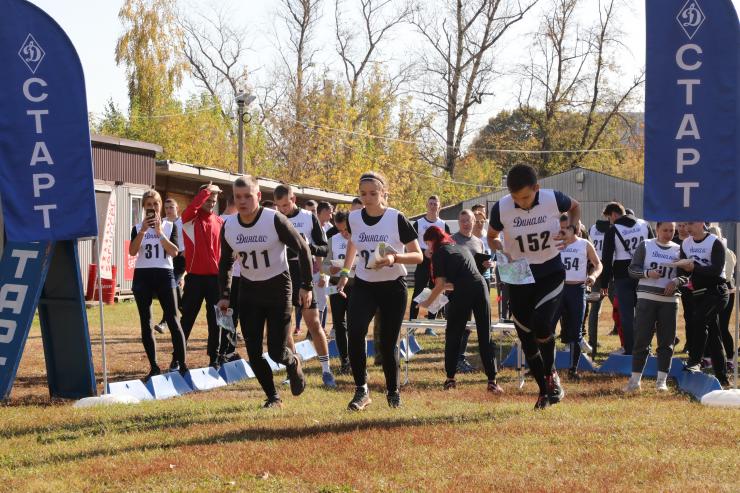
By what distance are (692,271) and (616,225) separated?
10.6ft

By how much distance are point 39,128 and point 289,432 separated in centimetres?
388

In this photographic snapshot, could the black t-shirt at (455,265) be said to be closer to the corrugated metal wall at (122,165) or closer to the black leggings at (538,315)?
the black leggings at (538,315)

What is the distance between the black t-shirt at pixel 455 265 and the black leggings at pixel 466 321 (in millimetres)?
77

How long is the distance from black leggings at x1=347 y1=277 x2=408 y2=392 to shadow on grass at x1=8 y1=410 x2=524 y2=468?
29.3 inches

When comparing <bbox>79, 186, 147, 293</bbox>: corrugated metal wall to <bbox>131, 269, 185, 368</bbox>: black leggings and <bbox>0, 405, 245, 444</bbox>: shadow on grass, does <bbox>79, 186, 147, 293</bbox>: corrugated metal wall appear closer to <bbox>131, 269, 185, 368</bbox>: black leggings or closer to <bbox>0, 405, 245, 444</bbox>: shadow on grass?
→ <bbox>131, 269, 185, 368</bbox>: black leggings

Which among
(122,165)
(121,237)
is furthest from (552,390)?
(121,237)

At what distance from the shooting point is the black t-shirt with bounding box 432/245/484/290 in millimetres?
10727

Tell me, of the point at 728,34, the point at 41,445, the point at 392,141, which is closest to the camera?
the point at 41,445

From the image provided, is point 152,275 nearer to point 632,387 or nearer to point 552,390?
point 552,390

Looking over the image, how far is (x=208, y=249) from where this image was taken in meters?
11.6

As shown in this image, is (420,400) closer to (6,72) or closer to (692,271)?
(692,271)

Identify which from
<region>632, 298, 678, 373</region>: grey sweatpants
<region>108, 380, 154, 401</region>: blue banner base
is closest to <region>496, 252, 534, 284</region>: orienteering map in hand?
<region>632, 298, 678, 373</region>: grey sweatpants

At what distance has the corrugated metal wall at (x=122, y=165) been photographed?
25.0 meters

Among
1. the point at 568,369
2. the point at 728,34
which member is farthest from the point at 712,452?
the point at 568,369
